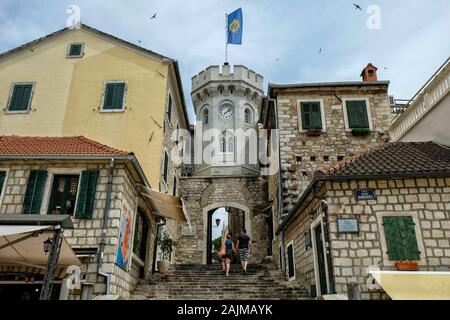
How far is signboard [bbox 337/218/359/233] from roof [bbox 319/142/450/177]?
107 cm

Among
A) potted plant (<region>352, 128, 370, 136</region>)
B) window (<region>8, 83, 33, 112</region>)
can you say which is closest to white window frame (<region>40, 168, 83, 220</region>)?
window (<region>8, 83, 33, 112</region>)

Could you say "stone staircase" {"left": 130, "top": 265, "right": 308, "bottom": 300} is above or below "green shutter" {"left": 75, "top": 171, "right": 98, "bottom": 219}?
below

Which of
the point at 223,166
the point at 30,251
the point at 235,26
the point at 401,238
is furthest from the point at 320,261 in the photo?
the point at 235,26

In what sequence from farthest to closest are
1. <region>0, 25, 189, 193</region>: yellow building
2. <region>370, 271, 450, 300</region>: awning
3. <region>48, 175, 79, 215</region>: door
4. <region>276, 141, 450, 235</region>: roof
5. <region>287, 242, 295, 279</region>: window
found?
Result: <region>0, 25, 189, 193</region>: yellow building, <region>287, 242, 295, 279</region>: window, <region>48, 175, 79, 215</region>: door, <region>276, 141, 450, 235</region>: roof, <region>370, 271, 450, 300</region>: awning

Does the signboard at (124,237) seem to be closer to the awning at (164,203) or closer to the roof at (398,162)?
the awning at (164,203)

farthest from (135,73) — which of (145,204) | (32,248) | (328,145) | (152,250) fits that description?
(32,248)

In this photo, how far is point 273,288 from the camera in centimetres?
1130

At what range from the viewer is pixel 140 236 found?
1274 centimetres

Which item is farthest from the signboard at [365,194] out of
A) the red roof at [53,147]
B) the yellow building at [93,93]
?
the yellow building at [93,93]

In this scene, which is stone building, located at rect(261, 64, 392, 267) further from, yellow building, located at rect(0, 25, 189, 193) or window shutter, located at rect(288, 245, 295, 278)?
yellow building, located at rect(0, 25, 189, 193)

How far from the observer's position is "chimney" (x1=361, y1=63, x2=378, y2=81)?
1661 cm

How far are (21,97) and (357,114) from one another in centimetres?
1343

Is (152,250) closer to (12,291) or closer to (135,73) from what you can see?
(12,291)

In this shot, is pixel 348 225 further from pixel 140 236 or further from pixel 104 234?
pixel 140 236
